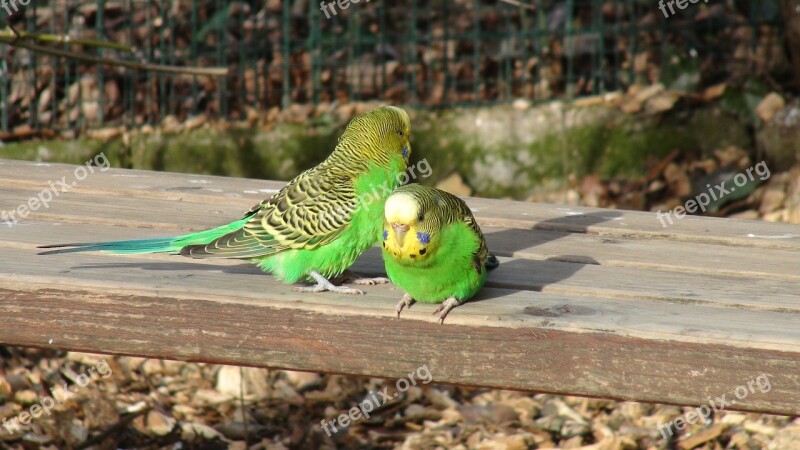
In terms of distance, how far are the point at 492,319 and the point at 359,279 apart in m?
0.57

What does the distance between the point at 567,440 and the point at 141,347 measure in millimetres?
2435

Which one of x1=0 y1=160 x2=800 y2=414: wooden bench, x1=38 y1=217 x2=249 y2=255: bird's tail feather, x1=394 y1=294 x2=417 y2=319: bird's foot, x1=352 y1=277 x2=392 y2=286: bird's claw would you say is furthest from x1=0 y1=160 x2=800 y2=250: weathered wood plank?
A: x1=394 y1=294 x2=417 y2=319: bird's foot

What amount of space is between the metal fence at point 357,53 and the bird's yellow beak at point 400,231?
3970mm

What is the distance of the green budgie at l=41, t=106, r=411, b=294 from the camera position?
302 cm

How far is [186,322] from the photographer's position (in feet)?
9.09

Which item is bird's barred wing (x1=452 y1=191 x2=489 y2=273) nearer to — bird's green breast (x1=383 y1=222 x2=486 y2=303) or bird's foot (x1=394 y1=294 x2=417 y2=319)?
bird's green breast (x1=383 y1=222 x2=486 y2=303)

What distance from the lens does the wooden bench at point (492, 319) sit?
2.53 metres

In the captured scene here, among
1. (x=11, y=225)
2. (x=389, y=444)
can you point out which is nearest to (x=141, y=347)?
(x=11, y=225)

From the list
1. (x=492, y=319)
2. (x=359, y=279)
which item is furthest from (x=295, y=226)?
(x=492, y=319)

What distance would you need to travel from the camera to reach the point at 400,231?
2641 mm

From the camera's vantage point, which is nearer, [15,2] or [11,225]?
[11,225]

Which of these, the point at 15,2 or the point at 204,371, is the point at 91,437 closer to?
the point at 204,371

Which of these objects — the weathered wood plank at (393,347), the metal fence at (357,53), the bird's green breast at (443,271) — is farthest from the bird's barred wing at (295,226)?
the metal fence at (357,53)

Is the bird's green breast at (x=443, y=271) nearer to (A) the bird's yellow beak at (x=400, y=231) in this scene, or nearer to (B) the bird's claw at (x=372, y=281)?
(A) the bird's yellow beak at (x=400, y=231)
